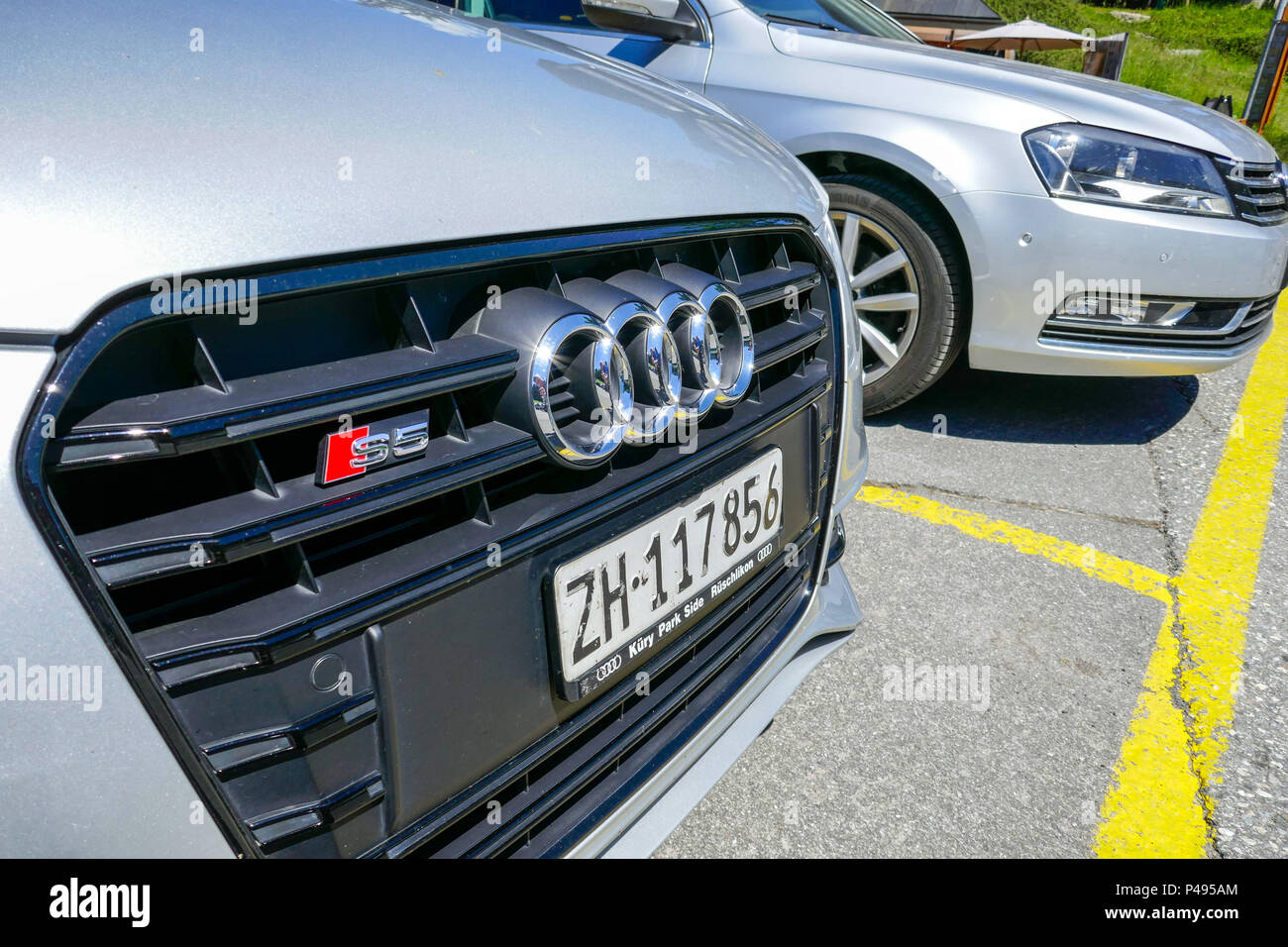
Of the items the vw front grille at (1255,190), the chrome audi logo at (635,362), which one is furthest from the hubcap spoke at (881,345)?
the chrome audi logo at (635,362)

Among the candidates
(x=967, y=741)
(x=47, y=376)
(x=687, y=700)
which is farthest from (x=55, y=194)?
(x=967, y=741)

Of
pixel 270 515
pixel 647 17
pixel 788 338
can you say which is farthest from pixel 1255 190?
pixel 270 515

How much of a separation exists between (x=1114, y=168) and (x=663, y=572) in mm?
2506

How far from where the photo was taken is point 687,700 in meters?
1.30

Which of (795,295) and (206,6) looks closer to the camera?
(206,6)

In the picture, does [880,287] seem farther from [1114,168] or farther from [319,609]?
[319,609]

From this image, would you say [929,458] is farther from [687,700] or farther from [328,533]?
[328,533]

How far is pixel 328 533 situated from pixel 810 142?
2715 mm

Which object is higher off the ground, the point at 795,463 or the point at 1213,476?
the point at 795,463

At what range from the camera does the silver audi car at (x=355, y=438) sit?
67 cm

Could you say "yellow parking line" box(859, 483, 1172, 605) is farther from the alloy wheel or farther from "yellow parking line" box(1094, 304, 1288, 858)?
the alloy wheel

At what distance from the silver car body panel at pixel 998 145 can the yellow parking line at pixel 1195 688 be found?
0.53 metres

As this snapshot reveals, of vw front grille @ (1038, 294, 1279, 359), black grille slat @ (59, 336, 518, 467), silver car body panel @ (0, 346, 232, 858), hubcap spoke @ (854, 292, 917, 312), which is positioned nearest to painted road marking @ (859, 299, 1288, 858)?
vw front grille @ (1038, 294, 1279, 359)

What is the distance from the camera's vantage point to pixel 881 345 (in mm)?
3211
